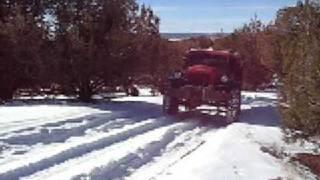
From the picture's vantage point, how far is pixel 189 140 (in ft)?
46.1

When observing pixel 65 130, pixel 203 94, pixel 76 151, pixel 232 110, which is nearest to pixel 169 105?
pixel 203 94

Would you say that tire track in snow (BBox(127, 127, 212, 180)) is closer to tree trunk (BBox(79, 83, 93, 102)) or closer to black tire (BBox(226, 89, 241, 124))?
black tire (BBox(226, 89, 241, 124))

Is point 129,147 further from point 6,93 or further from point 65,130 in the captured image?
point 6,93

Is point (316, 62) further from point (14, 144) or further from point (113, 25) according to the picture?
point (113, 25)

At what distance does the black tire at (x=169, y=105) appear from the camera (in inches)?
754

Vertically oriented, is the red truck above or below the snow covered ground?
above

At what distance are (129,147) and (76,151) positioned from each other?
1.27m

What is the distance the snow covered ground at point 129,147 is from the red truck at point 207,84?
87cm

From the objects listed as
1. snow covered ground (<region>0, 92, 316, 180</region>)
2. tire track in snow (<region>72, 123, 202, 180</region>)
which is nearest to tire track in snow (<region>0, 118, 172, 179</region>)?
snow covered ground (<region>0, 92, 316, 180</region>)

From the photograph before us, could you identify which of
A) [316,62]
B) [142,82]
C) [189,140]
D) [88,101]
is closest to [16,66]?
[88,101]

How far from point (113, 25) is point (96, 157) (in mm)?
11874

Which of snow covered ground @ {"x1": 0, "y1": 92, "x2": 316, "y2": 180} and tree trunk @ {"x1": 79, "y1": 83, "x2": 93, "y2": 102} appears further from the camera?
tree trunk @ {"x1": 79, "y1": 83, "x2": 93, "y2": 102}

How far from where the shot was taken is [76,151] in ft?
37.1

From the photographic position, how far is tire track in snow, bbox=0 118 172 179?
9.43 m
